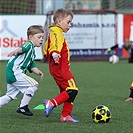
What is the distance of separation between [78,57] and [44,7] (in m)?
3.61

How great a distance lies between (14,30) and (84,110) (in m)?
11.8

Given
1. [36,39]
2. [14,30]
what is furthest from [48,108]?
[14,30]

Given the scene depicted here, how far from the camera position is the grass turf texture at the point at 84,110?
5.98 m

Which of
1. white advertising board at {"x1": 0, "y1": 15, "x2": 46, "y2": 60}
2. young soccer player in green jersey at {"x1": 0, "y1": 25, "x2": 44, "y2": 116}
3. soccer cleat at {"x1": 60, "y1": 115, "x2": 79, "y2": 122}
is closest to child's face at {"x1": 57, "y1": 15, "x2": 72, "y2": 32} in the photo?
young soccer player in green jersey at {"x1": 0, "y1": 25, "x2": 44, "y2": 116}

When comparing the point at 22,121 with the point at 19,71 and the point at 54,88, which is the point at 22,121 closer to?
the point at 19,71

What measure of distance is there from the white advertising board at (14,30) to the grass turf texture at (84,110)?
535 centimetres

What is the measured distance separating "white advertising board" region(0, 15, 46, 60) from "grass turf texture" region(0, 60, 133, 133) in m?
5.35

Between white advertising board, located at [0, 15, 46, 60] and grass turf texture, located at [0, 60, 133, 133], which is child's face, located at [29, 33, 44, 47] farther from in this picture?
white advertising board, located at [0, 15, 46, 60]

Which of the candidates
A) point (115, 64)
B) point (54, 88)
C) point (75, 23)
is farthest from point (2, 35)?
point (54, 88)

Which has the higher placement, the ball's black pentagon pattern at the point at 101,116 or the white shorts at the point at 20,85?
the white shorts at the point at 20,85

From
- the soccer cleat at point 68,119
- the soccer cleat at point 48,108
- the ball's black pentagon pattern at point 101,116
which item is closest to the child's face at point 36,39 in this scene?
the soccer cleat at point 48,108

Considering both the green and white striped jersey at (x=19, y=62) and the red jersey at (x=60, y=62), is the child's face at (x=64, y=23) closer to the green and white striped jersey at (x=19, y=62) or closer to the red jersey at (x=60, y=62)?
the red jersey at (x=60, y=62)

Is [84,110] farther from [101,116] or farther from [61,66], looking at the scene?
[61,66]

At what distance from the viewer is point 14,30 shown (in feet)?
62.5
